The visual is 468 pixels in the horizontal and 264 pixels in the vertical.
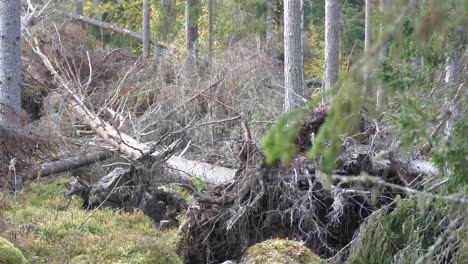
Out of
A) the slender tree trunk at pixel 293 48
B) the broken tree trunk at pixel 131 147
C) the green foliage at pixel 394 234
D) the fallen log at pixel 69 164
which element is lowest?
the fallen log at pixel 69 164

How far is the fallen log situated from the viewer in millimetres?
11398

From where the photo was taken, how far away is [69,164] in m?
12.1

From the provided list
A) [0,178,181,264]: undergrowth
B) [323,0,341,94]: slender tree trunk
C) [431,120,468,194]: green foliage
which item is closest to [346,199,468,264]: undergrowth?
[431,120,468,194]: green foliage

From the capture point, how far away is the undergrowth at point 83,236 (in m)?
7.04

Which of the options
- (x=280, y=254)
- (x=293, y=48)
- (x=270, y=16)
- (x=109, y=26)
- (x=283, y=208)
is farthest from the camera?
(x=109, y=26)

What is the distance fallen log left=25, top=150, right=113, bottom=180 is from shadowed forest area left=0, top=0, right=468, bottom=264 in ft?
0.10

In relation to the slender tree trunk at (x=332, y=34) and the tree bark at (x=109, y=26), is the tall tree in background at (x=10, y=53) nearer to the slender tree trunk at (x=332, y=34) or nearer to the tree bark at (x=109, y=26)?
the slender tree trunk at (x=332, y=34)

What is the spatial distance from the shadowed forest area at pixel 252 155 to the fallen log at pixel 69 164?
3cm

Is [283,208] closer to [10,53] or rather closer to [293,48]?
[293,48]

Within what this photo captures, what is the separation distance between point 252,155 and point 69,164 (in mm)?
5478

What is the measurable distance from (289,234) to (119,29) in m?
19.0

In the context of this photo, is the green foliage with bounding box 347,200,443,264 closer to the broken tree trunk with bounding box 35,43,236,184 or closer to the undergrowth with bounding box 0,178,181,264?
the undergrowth with bounding box 0,178,181,264

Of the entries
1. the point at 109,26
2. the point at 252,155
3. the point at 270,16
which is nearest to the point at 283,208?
the point at 252,155

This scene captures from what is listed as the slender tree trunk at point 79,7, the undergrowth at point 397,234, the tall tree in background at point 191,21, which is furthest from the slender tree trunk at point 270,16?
the undergrowth at point 397,234
